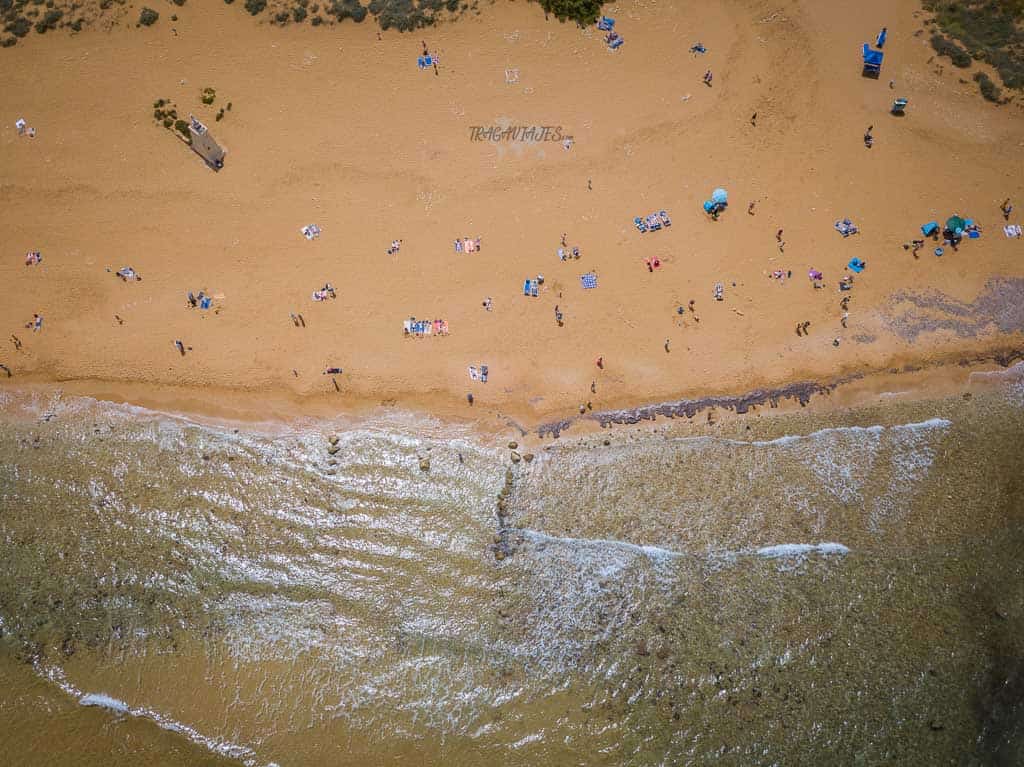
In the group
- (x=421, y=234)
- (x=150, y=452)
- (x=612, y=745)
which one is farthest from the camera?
(x=421, y=234)

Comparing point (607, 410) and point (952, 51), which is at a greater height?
point (952, 51)

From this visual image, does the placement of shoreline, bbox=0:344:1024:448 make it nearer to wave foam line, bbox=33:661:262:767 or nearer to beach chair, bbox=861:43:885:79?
wave foam line, bbox=33:661:262:767

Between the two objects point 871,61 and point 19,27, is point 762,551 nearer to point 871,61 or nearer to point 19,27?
point 871,61

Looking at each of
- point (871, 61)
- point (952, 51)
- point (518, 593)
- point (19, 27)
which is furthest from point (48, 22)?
point (952, 51)

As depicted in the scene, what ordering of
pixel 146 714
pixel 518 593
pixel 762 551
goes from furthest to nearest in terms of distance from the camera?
pixel 762 551 → pixel 518 593 → pixel 146 714

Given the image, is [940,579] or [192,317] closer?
[940,579]

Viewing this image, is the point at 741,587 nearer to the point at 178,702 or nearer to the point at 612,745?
the point at 612,745

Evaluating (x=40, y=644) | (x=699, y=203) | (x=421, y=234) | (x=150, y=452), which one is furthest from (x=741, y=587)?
(x=40, y=644)

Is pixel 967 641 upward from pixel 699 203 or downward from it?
downward

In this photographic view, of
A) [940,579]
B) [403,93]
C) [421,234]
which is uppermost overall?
[403,93]
